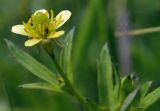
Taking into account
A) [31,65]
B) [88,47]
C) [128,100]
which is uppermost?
[31,65]

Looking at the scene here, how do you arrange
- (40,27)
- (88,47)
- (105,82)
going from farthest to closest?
(88,47) < (105,82) < (40,27)

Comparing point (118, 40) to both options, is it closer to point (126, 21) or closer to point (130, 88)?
point (126, 21)

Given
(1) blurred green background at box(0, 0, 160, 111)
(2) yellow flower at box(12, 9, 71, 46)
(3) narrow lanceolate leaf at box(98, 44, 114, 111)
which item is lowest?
(1) blurred green background at box(0, 0, 160, 111)

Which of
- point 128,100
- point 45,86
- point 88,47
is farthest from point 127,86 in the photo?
point 88,47

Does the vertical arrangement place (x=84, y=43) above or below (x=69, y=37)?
below

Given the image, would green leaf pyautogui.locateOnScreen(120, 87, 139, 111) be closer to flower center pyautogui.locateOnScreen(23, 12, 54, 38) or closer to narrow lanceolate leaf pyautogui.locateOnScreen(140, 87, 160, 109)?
narrow lanceolate leaf pyautogui.locateOnScreen(140, 87, 160, 109)

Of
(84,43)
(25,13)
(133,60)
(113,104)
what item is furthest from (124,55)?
(113,104)

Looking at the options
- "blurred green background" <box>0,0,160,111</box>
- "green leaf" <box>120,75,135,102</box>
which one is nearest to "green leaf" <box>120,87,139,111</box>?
"green leaf" <box>120,75,135,102</box>

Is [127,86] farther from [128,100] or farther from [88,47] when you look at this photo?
[88,47]

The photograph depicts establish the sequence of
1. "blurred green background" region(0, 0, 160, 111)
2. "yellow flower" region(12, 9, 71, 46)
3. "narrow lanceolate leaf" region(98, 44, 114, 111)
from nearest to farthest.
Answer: "yellow flower" region(12, 9, 71, 46) < "narrow lanceolate leaf" region(98, 44, 114, 111) < "blurred green background" region(0, 0, 160, 111)
